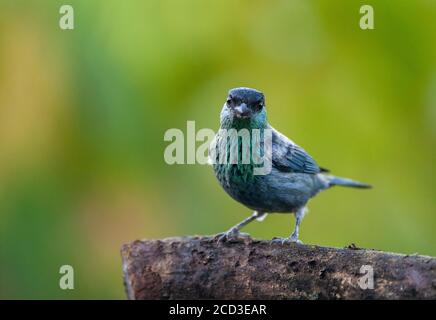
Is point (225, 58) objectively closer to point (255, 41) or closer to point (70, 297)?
point (255, 41)

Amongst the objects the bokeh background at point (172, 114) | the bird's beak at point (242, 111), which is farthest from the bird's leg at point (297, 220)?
the bird's beak at point (242, 111)

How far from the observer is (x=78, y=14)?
5965 millimetres

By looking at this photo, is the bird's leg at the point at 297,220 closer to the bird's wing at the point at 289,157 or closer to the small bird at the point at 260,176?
the small bird at the point at 260,176

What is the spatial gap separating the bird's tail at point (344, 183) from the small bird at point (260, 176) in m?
0.01

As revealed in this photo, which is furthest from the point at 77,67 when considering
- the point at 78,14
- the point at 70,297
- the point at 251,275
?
the point at 251,275

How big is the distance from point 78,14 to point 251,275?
9.37 feet

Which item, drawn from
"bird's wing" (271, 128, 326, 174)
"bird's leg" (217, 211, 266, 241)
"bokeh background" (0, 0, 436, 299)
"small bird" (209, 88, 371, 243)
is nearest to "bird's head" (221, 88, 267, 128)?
"small bird" (209, 88, 371, 243)

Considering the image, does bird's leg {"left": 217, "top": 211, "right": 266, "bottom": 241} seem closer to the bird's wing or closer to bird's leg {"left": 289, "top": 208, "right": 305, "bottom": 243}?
bird's leg {"left": 289, "top": 208, "right": 305, "bottom": 243}

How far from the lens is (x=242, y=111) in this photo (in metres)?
5.59

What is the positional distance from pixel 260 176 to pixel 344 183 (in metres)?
1.19

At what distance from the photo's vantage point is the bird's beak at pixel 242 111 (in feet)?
18.4

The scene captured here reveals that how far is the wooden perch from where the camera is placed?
4.05 m

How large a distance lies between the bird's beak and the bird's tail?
1481mm

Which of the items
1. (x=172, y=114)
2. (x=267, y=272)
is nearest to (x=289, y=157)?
(x=172, y=114)
